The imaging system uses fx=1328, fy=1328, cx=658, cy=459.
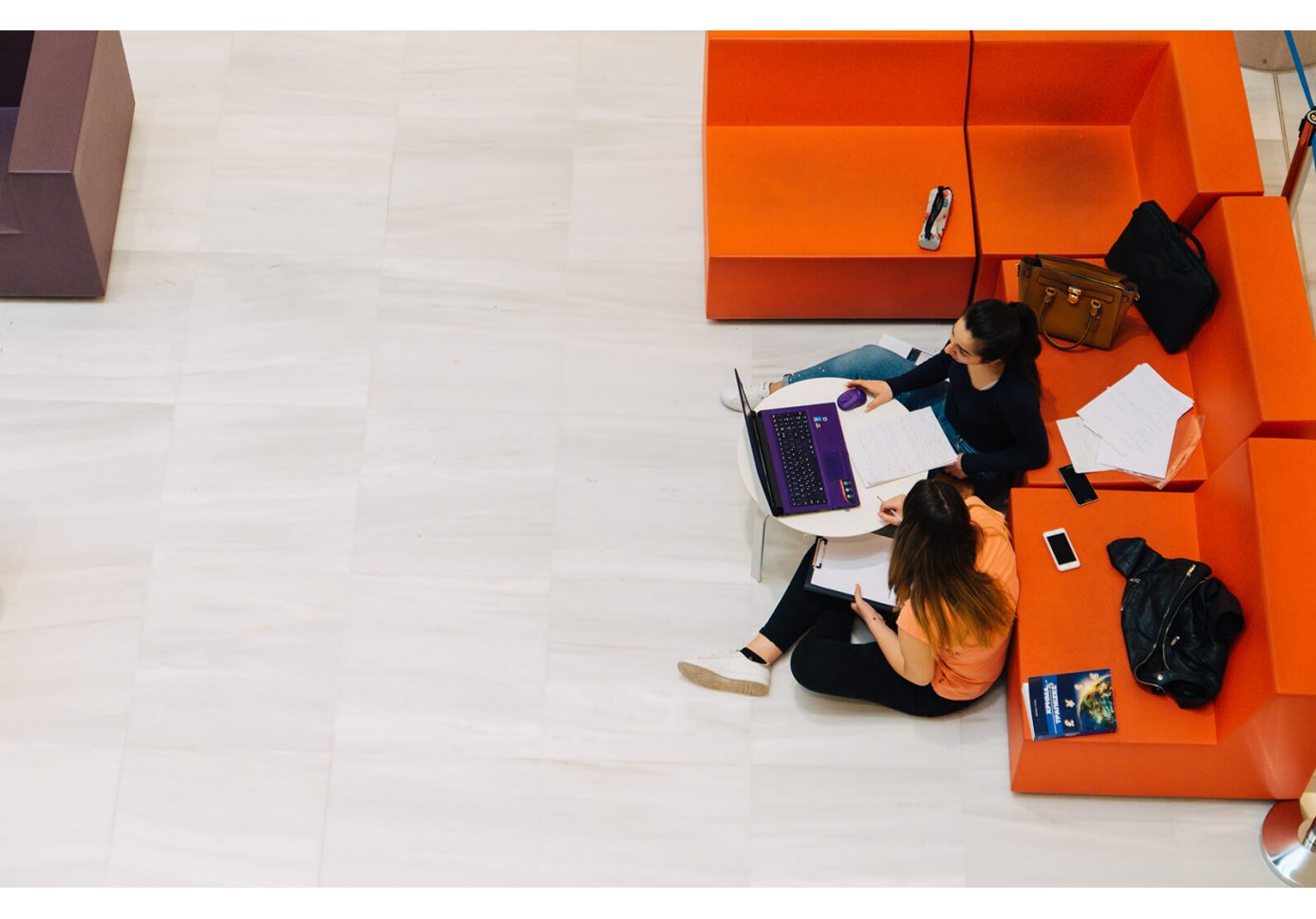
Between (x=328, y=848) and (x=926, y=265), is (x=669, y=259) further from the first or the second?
(x=328, y=848)

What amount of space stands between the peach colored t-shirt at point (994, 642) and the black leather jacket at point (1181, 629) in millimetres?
352

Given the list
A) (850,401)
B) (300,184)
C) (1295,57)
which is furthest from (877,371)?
(300,184)

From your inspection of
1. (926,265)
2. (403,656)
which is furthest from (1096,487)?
(403,656)

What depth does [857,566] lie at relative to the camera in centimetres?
395

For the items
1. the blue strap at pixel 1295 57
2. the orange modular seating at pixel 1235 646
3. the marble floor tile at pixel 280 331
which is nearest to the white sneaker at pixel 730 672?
the orange modular seating at pixel 1235 646

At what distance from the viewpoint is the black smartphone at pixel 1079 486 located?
3961mm

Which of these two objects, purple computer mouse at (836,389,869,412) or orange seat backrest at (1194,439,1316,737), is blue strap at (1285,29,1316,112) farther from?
purple computer mouse at (836,389,869,412)

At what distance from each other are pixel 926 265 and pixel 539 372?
1.38 meters

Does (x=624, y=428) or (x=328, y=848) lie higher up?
(x=624, y=428)

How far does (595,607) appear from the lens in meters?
4.22

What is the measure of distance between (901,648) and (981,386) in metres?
0.82

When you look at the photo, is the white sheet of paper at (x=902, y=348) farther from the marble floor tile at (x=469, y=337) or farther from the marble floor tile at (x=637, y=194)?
the marble floor tile at (x=469, y=337)

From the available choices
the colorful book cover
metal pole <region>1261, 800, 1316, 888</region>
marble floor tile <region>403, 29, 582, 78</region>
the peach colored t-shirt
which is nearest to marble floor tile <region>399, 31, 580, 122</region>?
marble floor tile <region>403, 29, 582, 78</region>

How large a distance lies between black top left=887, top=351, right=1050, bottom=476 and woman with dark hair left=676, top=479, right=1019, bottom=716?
254mm
